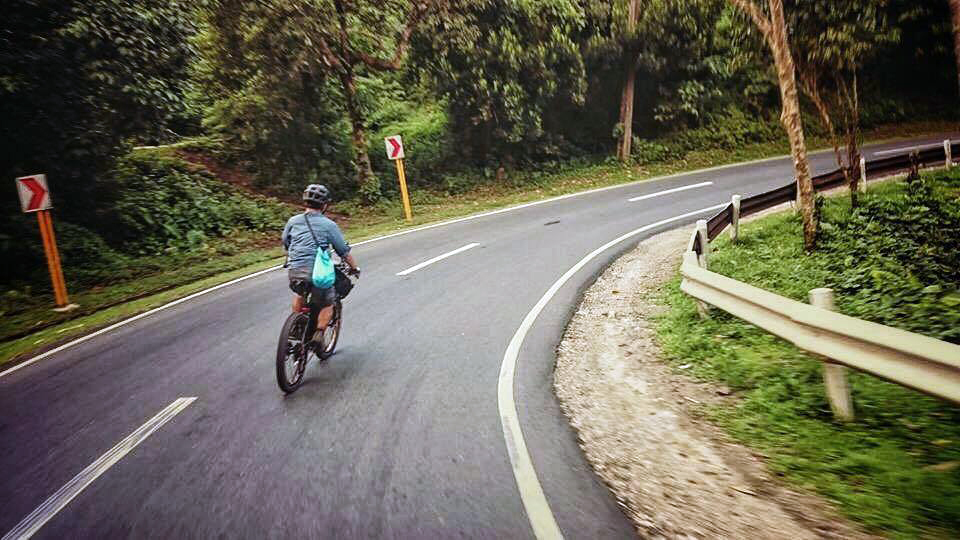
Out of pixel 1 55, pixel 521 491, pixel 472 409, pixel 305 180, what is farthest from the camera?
pixel 305 180

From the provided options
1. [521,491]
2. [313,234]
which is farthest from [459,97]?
[521,491]

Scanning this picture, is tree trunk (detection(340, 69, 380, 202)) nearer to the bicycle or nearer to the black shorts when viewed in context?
the bicycle

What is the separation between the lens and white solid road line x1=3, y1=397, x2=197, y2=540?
11.7 feet

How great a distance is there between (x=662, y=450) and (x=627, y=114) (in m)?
22.1

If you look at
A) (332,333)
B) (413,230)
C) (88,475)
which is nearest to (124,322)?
(332,333)

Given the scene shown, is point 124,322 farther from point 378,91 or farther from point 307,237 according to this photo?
point 378,91

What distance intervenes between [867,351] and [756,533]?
1.40 m

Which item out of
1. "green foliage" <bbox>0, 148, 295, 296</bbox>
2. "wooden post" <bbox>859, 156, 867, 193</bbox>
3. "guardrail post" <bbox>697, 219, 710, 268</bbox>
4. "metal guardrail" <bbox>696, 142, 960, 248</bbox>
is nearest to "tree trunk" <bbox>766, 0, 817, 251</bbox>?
"metal guardrail" <bbox>696, 142, 960, 248</bbox>

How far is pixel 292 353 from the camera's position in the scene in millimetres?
5668

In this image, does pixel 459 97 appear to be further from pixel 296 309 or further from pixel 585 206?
pixel 296 309

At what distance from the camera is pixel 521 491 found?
362 centimetres

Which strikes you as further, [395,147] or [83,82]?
[395,147]

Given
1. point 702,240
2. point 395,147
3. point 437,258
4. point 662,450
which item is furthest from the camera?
point 395,147

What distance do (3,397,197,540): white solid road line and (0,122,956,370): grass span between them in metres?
4.47
